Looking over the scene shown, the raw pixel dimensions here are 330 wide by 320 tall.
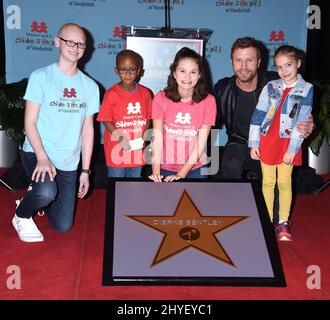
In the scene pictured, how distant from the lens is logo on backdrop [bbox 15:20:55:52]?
512 cm

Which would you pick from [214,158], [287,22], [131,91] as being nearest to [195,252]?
[131,91]

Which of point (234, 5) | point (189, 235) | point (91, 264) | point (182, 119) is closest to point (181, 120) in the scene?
point (182, 119)

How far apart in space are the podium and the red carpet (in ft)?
0.67

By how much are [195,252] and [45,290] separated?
830 millimetres

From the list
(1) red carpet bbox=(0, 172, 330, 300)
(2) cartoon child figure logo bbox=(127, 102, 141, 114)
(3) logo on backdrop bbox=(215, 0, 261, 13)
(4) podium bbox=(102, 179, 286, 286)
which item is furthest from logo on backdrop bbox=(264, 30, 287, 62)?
(4) podium bbox=(102, 179, 286, 286)

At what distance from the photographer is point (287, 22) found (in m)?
5.31

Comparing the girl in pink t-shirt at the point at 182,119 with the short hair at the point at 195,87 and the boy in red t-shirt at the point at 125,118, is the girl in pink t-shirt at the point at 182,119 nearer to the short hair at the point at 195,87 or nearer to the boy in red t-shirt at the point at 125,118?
the short hair at the point at 195,87

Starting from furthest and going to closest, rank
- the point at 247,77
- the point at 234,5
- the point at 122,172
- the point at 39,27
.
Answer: the point at 234,5 → the point at 39,27 → the point at 122,172 → the point at 247,77

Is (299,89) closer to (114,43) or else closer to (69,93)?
(69,93)

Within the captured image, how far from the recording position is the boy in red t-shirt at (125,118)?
3.84 m

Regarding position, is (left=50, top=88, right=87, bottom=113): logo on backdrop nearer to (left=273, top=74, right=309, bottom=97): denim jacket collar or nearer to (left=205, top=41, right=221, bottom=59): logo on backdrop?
(left=273, top=74, right=309, bottom=97): denim jacket collar

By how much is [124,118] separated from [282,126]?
1109 mm

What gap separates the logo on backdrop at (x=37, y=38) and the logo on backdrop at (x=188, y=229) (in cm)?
272

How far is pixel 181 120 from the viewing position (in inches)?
138
